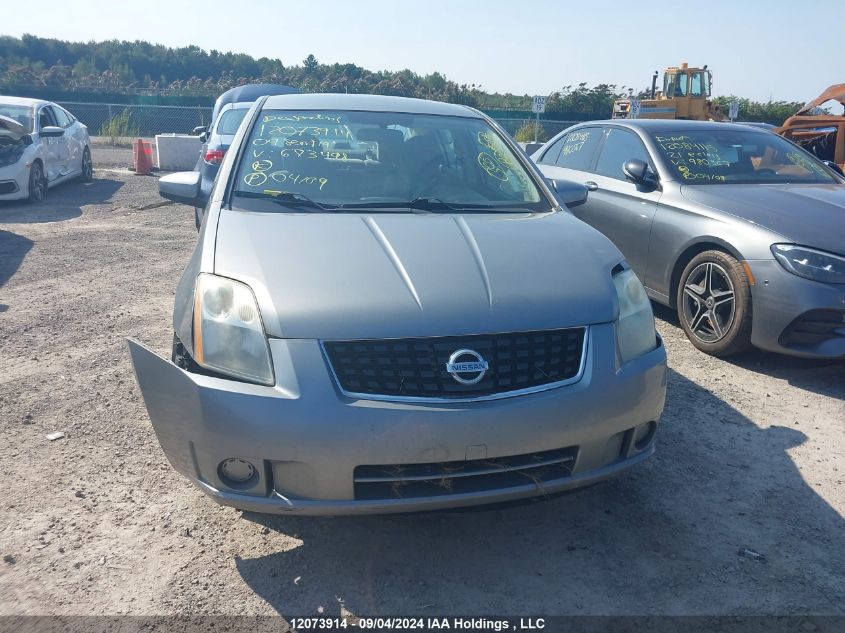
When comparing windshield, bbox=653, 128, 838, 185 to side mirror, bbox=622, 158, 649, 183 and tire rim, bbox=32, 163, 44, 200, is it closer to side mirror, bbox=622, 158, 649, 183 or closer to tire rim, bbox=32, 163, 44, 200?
side mirror, bbox=622, 158, 649, 183

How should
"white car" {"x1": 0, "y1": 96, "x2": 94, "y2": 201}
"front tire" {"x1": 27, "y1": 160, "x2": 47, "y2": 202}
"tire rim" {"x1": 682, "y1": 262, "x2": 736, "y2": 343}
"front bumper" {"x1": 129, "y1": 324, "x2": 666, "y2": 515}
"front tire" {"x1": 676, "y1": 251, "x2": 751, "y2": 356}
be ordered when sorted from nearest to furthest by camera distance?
1. "front bumper" {"x1": 129, "y1": 324, "x2": 666, "y2": 515}
2. "front tire" {"x1": 676, "y1": 251, "x2": 751, "y2": 356}
3. "tire rim" {"x1": 682, "y1": 262, "x2": 736, "y2": 343}
4. "white car" {"x1": 0, "y1": 96, "x2": 94, "y2": 201}
5. "front tire" {"x1": 27, "y1": 160, "x2": 47, "y2": 202}

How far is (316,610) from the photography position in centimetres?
241

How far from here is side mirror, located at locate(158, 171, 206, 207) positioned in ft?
13.3

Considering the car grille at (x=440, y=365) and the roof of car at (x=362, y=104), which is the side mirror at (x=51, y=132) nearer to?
the roof of car at (x=362, y=104)

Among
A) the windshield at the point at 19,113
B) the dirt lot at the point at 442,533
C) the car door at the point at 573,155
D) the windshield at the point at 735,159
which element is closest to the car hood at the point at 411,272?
the dirt lot at the point at 442,533

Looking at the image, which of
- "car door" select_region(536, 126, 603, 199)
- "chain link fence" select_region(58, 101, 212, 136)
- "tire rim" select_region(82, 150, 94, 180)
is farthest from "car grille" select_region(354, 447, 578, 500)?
"chain link fence" select_region(58, 101, 212, 136)

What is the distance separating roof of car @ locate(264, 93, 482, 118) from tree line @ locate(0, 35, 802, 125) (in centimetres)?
2756

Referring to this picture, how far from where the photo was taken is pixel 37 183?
10953 mm

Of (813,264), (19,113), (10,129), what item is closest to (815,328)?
(813,264)

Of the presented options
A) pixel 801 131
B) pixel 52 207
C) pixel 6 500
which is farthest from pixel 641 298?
pixel 801 131

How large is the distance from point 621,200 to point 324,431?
4267mm

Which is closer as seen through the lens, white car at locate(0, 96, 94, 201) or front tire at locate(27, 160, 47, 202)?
white car at locate(0, 96, 94, 201)

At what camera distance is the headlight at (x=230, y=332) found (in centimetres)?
237

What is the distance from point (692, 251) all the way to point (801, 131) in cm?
996
